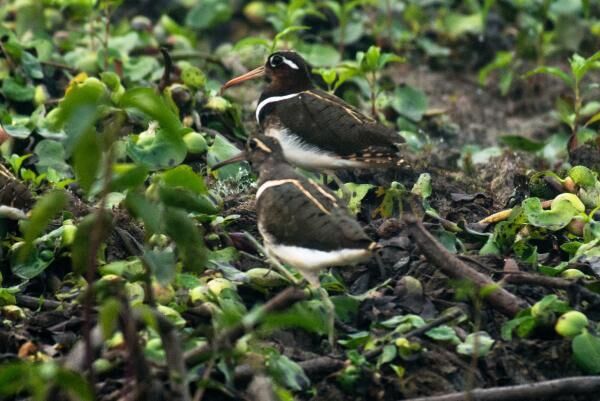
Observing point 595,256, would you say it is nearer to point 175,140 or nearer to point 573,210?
point 573,210

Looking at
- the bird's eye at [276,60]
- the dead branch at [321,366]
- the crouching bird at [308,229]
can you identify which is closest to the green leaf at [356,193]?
the crouching bird at [308,229]

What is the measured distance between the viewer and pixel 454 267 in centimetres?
695

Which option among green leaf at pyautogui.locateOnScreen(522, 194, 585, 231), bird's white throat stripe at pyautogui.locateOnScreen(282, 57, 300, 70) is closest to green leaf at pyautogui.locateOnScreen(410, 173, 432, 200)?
green leaf at pyautogui.locateOnScreen(522, 194, 585, 231)

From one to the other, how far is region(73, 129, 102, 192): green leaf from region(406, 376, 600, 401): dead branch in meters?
1.84

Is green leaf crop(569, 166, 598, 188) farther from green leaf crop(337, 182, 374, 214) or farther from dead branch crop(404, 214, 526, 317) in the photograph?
dead branch crop(404, 214, 526, 317)

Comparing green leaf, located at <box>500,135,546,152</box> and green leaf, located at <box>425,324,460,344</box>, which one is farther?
green leaf, located at <box>500,135,546,152</box>

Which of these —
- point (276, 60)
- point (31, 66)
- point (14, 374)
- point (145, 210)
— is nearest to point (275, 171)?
point (145, 210)

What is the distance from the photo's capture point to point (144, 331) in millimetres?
6410

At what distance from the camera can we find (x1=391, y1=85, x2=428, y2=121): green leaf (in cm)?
1069

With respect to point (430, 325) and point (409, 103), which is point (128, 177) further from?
point (409, 103)

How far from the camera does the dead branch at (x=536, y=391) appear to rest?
20.6 feet

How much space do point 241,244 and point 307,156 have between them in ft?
3.37

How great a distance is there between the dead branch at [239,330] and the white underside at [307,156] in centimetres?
224

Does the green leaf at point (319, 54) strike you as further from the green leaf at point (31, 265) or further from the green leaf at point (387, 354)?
the green leaf at point (387, 354)
